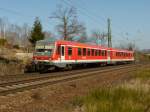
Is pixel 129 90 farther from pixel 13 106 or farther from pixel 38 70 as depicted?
pixel 38 70

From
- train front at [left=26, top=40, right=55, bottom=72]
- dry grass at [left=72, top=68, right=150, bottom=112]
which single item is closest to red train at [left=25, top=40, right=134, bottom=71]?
train front at [left=26, top=40, right=55, bottom=72]

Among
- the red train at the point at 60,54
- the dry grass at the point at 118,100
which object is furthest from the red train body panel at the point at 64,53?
the dry grass at the point at 118,100

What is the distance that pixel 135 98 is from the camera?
10.0m

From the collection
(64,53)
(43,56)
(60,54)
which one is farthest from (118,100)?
(64,53)

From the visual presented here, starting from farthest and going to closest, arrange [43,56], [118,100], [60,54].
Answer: [60,54] → [43,56] → [118,100]

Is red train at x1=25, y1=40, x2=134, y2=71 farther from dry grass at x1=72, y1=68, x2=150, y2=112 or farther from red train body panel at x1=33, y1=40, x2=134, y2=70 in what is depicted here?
dry grass at x1=72, y1=68, x2=150, y2=112

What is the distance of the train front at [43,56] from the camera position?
79.0 ft

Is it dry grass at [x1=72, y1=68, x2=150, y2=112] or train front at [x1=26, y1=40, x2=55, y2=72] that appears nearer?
dry grass at [x1=72, y1=68, x2=150, y2=112]

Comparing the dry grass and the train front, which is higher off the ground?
the train front

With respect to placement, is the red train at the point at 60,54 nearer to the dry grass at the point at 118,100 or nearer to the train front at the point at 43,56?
the train front at the point at 43,56

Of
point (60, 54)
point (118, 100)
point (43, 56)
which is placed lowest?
point (118, 100)

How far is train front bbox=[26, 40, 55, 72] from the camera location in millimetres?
24078

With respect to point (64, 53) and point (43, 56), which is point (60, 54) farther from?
point (43, 56)

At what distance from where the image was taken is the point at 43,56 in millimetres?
24516
